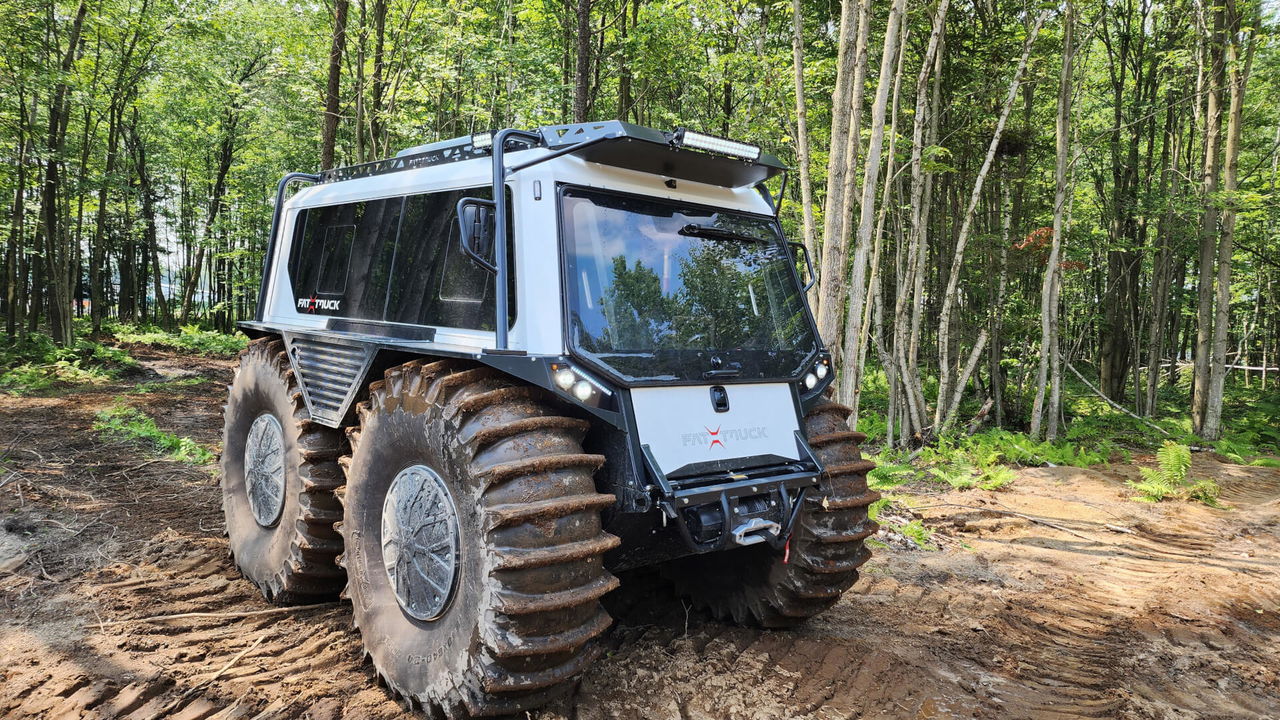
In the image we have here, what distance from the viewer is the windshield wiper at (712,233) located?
3.69 metres

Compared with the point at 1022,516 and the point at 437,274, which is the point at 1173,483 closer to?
the point at 1022,516

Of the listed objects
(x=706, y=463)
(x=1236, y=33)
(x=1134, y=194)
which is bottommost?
(x=706, y=463)

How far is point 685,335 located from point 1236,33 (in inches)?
515

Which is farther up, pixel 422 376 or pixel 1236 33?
pixel 1236 33

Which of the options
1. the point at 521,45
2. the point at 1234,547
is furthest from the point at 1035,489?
the point at 521,45

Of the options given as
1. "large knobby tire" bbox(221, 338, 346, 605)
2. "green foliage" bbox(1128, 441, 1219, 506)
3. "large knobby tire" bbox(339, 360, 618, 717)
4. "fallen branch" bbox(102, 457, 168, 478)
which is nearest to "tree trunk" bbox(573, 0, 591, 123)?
"large knobby tire" bbox(221, 338, 346, 605)

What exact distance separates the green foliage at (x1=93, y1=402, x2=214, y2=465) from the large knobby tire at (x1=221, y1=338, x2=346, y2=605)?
3492 mm

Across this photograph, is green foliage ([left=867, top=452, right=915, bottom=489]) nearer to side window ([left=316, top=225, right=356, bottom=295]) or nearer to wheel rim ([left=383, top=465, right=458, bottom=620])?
side window ([left=316, top=225, right=356, bottom=295])

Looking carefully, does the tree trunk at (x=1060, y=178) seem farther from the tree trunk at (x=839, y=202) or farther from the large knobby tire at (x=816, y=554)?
the large knobby tire at (x=816, y=554)

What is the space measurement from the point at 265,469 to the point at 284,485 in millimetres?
329

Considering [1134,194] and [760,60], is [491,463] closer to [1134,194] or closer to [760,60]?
[760,60]

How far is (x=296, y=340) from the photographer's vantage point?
4.59m

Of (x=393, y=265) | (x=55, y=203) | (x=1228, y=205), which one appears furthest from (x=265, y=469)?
(x=55, y=203)

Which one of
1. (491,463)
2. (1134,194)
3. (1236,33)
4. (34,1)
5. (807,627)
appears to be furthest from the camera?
(1134,194)
